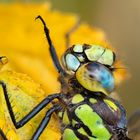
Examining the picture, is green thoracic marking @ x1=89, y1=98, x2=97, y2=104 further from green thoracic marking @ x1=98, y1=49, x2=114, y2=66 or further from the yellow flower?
the yellow flower

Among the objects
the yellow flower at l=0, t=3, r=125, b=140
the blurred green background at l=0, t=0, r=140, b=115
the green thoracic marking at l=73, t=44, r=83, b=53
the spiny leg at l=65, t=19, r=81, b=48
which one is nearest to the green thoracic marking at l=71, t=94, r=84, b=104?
the green thoracic marking at l=73, t=44, r=83, b=53

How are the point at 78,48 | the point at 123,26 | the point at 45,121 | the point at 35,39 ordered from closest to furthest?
1. the point at 45,121
2. the point at 78,48
3. the point at 35,39
4. the point at 123,26

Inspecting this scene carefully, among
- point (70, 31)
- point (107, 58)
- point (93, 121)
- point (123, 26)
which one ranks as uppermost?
point (107, 58)

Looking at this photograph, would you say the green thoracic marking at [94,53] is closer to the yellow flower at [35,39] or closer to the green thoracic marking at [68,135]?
the green thoracic marking at [68,135]

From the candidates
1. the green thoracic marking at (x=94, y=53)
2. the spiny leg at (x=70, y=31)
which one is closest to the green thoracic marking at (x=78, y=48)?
the green thoracic marking at (x=94, y=53)

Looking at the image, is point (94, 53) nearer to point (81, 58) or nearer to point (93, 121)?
point (81, 58)

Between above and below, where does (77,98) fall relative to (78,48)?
below

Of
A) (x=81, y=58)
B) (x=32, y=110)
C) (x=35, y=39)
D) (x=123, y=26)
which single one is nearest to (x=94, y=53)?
(x=81, y=58)

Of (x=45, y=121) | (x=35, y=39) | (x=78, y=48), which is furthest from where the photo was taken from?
(x=35, y=39)
